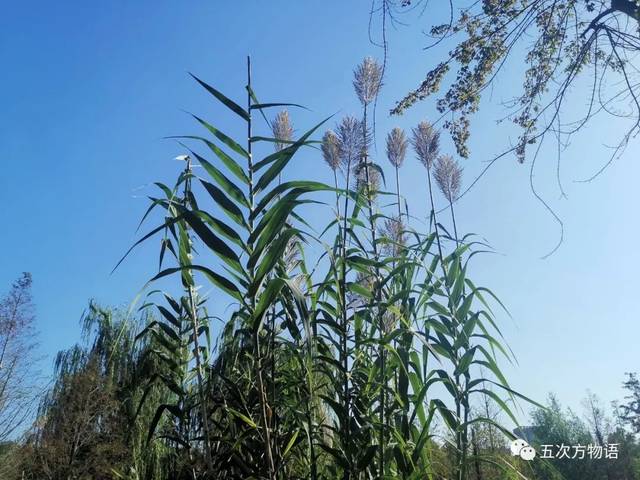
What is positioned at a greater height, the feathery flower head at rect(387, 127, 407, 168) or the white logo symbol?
the feathery flower head at rect(387, 127, 407, 168)

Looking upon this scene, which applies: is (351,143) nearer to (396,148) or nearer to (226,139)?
(396,148)

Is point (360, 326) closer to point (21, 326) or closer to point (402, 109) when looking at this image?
point (402, 109)

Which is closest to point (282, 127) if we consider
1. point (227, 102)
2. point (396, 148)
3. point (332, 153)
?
point (332, 153)

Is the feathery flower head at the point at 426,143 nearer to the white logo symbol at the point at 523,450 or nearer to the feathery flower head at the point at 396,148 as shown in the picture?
the feathery flower head at the point at 396,148

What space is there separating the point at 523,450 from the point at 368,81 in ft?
5.25

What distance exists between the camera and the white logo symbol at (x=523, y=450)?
67.4 inches

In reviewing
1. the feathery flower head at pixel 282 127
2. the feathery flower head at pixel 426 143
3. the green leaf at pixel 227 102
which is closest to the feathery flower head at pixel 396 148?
the feathery flower head at pixel 426 143

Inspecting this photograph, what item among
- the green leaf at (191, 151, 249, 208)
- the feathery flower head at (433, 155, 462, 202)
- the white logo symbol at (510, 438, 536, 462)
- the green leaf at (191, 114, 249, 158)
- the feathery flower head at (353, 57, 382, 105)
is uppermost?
the feathery flower head at (353, 57, 382, 105)

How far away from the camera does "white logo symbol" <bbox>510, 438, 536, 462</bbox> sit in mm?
1713

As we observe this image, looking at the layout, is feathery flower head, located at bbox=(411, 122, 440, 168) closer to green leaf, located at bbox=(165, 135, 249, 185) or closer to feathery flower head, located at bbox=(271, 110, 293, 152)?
feathery flower head, located at bbox=(271, 110, 293, 152)

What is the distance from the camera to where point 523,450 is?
1761mm

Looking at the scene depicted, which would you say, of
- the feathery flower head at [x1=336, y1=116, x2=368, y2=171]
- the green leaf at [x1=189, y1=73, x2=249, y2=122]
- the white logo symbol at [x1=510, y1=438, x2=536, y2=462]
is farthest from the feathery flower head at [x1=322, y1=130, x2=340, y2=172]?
the white logo symbol at [x1=510, y1=438, x2=536, y2=462]

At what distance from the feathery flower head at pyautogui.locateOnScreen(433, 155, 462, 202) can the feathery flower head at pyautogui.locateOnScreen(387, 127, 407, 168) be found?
0.55 ft

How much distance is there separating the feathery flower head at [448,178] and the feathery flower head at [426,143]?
59mm
